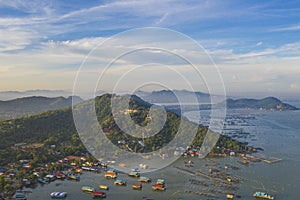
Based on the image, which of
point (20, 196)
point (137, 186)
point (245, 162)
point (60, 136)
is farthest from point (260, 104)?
point (20, 196)

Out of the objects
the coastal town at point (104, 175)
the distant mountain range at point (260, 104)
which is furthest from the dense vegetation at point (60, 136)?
the distant mountain range at point (260, 104)

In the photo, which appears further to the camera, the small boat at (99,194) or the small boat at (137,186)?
the small boat at (137,186)

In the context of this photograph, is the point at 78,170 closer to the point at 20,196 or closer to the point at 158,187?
the point at 20,196

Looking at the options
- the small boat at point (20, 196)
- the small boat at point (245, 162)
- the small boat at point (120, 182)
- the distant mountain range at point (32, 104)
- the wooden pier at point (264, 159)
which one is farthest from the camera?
the distant mountain range at point (32, 104)

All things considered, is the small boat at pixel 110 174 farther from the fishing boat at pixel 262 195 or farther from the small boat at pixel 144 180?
the fishing boat at pixel 262 195

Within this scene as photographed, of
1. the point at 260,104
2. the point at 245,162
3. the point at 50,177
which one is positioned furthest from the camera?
the point at 260,104

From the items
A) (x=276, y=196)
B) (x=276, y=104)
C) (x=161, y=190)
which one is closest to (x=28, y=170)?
(x=161, y=190)

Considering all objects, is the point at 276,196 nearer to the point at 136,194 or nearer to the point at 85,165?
the point at 136,194

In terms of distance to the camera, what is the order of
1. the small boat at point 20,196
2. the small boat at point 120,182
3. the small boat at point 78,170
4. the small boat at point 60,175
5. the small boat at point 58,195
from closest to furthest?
the small boat at point 20,196, the small boat at point 58,195, the small boat at point 120,182, the small boat at point 60,175, the small boat at point 78,170

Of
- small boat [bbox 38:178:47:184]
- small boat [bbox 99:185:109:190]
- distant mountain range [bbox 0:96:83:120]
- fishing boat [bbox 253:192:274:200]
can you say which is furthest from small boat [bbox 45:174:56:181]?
distant mountain range [bbox 0:96:83:120]
